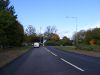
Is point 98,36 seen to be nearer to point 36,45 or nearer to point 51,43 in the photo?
point 36,45

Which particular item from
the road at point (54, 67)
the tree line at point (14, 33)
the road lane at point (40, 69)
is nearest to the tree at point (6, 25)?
the tree line at point (14, 33)

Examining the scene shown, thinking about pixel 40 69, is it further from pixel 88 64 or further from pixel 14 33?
pixel 14 33

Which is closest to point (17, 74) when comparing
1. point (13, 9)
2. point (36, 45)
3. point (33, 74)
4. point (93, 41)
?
point (33, 74)

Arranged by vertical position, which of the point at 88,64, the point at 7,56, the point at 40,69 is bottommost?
the point at 40,69

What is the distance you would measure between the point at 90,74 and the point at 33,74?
9.44ft

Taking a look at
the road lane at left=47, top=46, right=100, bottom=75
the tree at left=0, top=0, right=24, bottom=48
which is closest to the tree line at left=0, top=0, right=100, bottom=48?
the tree at left=0, top=0, right=24, bottom=48

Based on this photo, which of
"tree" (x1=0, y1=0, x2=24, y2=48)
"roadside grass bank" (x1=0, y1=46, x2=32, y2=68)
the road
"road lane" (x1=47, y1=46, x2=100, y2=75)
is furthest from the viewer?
"tree" (x1=0, y1=0, x2=24, y2=48)

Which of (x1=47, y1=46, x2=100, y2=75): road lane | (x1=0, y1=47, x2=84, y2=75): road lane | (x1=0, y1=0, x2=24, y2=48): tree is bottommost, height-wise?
(x1=0, y1=47, x2=84, y2=75): road lane

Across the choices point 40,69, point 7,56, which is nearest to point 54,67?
point 40,69

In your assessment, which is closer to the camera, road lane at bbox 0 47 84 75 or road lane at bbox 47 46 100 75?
road lane at bbox 47 46 100 75

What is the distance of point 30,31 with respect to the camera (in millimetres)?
191375

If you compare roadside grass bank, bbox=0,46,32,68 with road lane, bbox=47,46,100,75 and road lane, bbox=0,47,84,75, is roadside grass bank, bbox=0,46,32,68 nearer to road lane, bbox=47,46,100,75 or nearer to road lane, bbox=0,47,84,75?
A: road lane, bbox=0,47,84,75

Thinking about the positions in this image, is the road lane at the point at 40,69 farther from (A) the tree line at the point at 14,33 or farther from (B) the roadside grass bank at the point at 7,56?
(A) the tree line at the point at 14,33

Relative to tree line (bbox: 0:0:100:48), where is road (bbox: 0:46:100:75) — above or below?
below
